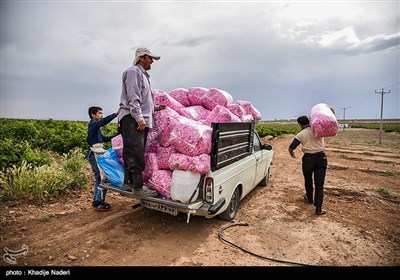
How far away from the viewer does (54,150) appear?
9.84 m

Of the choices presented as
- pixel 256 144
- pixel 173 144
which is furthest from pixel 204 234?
pixel 256 144

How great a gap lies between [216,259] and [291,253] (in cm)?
112

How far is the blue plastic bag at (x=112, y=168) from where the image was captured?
421 centimetres

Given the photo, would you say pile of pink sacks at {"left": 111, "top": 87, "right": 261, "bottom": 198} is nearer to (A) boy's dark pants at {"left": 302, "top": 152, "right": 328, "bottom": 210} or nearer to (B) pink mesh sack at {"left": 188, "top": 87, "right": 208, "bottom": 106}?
(B) pink mesh sack at {"left": 188, "top": 87, "right": 208, "bottom": 106}

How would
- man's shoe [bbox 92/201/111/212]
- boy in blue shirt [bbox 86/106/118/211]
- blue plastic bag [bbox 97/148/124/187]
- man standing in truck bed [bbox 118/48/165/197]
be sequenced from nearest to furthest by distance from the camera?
man standing in truck bed [bbox 118/48/165/197] → blue plastic bag [bbox 97/148/124/187] → boy in blue shirt [bbox 86/106/118/211] → man's shoe [bbox 92/201/111/212]

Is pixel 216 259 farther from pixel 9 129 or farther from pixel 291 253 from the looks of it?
pixel 9 129

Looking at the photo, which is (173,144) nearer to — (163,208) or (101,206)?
(163,208)

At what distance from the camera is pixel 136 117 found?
147 inches

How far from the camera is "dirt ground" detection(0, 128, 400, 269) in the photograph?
3412 mm

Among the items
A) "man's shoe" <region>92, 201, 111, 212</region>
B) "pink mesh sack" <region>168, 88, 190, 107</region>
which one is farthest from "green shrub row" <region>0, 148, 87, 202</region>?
"pink mesh sack" <region>168, 88, 190, 107</region>

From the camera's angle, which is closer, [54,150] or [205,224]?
[205,224]

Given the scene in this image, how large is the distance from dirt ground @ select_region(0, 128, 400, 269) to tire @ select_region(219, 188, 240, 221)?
0.43 ft

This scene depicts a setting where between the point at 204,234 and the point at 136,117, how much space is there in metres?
2.12
